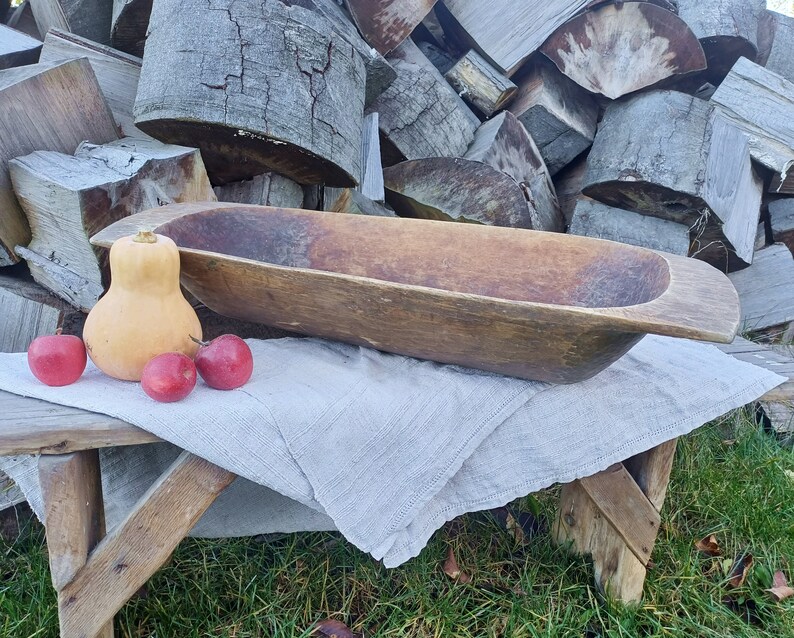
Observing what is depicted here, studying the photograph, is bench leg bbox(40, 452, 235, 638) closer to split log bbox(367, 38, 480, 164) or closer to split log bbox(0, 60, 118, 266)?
split log bbox(0, 60, 118, 266)

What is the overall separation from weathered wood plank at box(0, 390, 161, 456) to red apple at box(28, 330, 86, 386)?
8 cm

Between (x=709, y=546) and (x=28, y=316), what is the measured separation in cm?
205

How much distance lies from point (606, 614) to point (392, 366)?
0.87m

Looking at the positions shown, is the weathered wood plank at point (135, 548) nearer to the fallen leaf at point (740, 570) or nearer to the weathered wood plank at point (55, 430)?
the weathered wood plank at point (55, 430)

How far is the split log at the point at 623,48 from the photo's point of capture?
273 centimetres

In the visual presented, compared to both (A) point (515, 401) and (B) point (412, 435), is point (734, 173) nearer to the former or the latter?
(A) point (515, 401)

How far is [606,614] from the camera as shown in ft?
5.68

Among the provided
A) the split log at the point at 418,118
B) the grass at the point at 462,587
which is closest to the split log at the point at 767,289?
the grass at the point at 462,587

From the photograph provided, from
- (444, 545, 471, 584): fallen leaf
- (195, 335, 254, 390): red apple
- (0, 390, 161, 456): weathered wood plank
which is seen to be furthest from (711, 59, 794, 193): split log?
(0, 390, 161, 456): weathered wood plank

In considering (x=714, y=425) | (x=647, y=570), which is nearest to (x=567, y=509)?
(x=647, y=570)

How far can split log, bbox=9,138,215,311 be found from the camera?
65.7 inches

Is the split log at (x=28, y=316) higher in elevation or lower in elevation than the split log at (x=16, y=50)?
lower

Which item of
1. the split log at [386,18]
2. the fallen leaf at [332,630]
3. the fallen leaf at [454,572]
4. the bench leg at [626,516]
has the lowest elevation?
the fallen leaf at [454,572]

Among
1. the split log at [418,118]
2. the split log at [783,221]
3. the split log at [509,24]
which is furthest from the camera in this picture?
the split log at [783,221]
